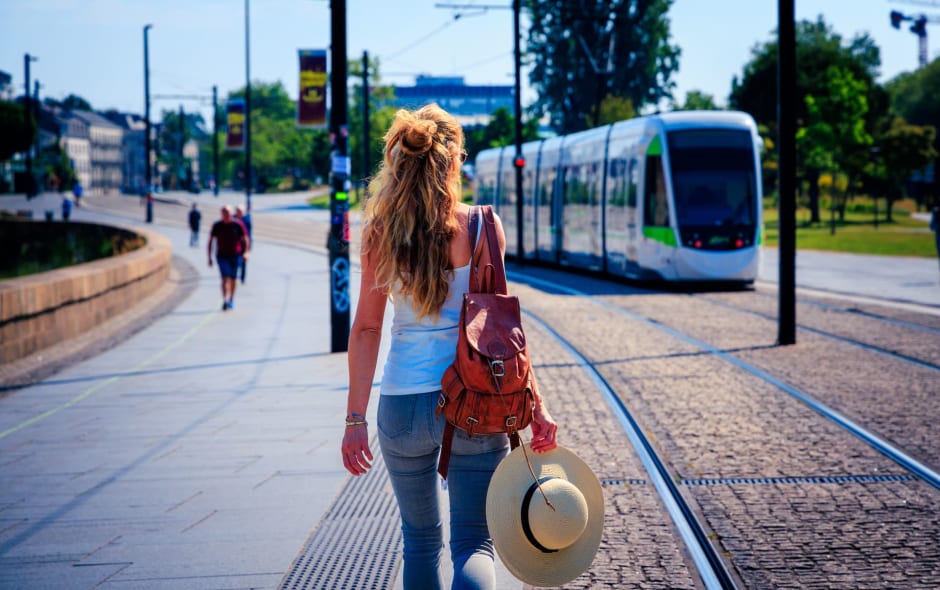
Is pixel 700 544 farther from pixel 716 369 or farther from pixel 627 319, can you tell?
pixel 627 319

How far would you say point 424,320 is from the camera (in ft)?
10.5

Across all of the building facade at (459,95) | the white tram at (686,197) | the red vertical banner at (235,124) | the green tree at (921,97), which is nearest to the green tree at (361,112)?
the red vertical banner at (235,124)

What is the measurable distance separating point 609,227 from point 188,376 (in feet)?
43.7

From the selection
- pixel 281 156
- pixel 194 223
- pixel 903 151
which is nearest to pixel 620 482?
pixel 194 223

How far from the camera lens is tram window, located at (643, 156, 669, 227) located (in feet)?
66.8

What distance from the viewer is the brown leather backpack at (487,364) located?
304 centimetres

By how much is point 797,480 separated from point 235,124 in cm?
4525

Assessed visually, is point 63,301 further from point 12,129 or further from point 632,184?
point 12,129

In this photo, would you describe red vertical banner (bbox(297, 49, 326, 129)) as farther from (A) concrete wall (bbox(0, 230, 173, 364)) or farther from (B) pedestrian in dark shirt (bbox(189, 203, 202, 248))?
(B) pedestrian in dark shirt (bbox(189, 203, 202, 248))

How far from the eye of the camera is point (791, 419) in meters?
8.05

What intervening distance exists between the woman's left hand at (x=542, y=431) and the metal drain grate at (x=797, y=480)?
10.6 feet

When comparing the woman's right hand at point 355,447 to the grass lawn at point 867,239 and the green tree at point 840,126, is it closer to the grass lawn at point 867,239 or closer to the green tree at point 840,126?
the grass lawn at point 867,239

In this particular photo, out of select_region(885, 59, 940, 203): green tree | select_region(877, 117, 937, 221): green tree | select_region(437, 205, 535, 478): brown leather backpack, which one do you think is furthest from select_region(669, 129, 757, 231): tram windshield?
select_region(885, 59, 940, 203): green tree

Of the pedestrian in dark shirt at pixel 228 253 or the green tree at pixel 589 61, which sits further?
the green tree at pixel 589 61
